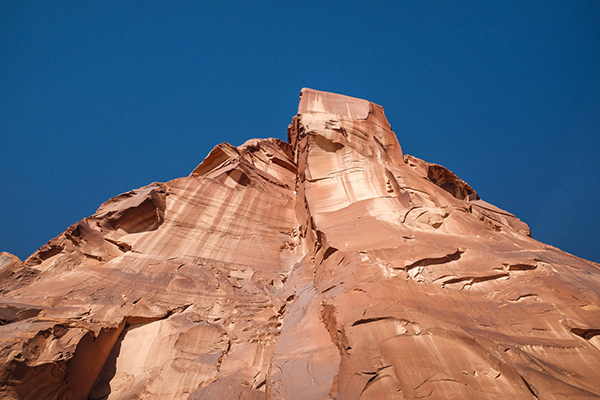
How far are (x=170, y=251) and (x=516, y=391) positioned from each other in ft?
32.0

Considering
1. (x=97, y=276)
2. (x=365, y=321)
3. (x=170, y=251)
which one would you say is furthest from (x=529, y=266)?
(x=97, y=276)

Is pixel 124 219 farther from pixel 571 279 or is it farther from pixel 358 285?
pixel 571 279

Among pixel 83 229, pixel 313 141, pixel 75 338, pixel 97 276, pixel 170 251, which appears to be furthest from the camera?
pixel 313 141

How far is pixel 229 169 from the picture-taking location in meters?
15.5

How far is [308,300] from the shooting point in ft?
30.3

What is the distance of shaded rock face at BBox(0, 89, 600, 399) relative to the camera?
19.2 feet

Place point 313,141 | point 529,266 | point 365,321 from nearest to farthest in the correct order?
point 365,321, point 529,266, point 313,141

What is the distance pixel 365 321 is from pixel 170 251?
24.1ft

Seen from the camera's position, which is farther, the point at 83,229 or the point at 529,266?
the point at 83,229

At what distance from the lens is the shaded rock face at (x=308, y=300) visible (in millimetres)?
5852

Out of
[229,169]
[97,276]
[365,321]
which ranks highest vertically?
[229,169]

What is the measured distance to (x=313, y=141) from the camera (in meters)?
14.7

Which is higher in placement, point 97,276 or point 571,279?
point 97,276

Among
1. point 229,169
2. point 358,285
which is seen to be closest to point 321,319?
point 358,285
